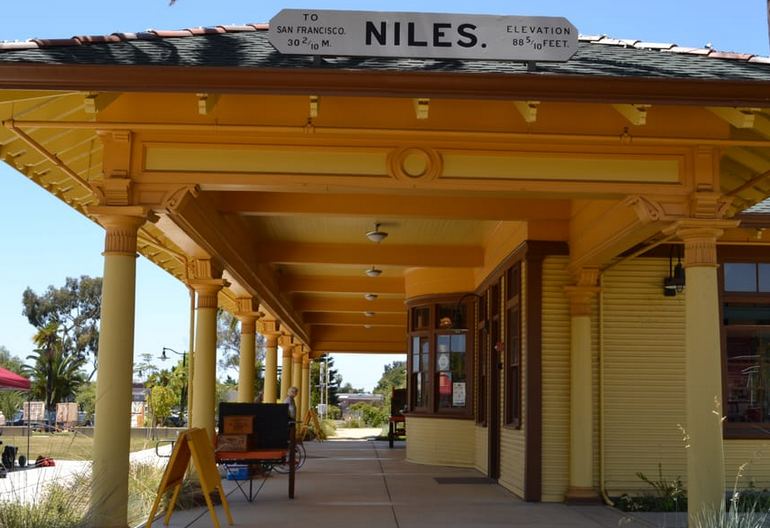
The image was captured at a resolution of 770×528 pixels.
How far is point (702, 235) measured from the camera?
8609mm

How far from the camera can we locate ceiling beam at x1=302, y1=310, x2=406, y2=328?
2953cm

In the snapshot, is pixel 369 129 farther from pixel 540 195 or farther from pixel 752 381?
pixel 752 381

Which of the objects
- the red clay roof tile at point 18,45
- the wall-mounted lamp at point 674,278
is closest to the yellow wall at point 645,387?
the wall-mounted lamp at point 674,278

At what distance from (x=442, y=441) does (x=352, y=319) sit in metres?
12.8

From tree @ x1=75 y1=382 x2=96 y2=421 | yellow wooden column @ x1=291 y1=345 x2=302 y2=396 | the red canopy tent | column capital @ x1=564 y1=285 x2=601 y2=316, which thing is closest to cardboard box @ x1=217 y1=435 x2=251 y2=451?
column capital @ x1=564 y1=285 x2=601 y2=316

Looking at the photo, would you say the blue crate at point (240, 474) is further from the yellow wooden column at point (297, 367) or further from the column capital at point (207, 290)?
the yellow wooden column at point (297, 367)

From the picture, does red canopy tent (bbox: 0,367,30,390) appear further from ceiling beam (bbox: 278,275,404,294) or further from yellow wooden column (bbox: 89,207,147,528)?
yellow wooden column (bbox: 89,207,147,528)

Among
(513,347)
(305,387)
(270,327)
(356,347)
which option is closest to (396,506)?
(513,347)

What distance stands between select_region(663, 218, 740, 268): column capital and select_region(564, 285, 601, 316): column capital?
11.1 feet

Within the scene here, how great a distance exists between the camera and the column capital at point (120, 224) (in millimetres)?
8445

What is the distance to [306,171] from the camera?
8.61 meters

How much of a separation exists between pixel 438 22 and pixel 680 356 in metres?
6.45

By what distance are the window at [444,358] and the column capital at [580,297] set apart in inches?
234

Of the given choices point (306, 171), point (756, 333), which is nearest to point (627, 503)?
point (756, 333)
